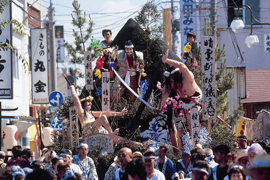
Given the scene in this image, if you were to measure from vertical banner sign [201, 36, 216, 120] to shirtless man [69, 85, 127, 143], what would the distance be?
2205mm

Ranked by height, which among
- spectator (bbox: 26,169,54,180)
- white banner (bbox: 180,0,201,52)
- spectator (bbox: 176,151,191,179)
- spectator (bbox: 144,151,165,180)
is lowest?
spectator (bbox: 176,151,191,179)

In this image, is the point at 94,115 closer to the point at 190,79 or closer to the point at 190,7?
the point at 190,79

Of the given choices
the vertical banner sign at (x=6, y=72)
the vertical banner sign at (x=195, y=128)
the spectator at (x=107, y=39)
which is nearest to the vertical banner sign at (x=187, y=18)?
the vertical banner sign at (x=6, y=72)

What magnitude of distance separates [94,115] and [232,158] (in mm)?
6719

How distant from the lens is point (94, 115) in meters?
16.3

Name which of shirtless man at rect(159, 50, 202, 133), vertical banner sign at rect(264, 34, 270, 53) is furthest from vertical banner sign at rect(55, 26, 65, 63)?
shirtless man at rect(159, 50, 202, 133)

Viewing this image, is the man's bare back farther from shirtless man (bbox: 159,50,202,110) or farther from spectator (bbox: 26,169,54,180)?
spectator (bbox: 26,169,54,180)

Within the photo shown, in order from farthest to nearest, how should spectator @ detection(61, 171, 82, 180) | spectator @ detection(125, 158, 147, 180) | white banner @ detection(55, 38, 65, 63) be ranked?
white banner @ detection(55, 38, 65, 63) → spectator @ detection(61, 171, 82, 180) → spectator @ detection(125, 158, 147, 180)

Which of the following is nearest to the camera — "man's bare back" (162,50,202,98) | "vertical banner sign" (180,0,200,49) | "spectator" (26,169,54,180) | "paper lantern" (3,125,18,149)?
"spectator" (26,169,54,180)

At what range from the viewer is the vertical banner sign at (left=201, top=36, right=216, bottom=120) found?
15.2m

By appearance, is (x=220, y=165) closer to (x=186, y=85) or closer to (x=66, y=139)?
(x=66, y=139)

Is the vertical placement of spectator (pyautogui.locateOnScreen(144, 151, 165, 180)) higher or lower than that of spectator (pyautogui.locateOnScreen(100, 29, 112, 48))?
lower

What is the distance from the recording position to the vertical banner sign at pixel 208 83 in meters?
15.2

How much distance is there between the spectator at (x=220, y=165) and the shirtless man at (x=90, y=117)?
212 inches
